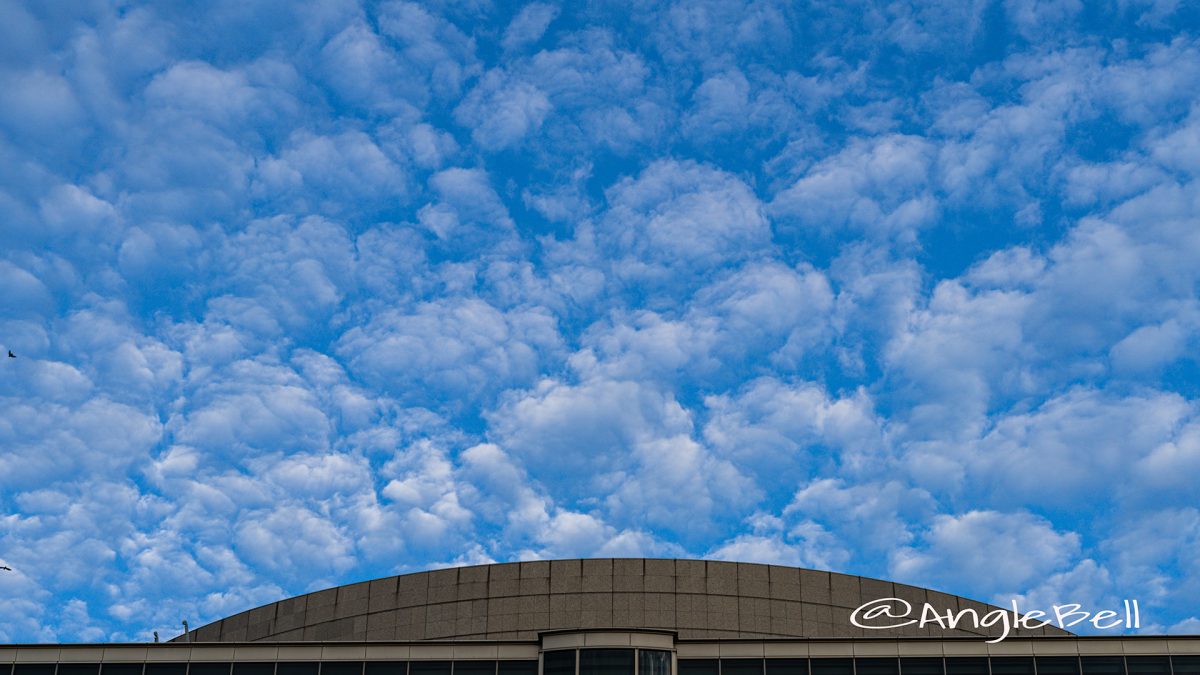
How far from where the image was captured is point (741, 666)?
55156 mm

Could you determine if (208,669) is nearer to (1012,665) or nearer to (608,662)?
(608,662)

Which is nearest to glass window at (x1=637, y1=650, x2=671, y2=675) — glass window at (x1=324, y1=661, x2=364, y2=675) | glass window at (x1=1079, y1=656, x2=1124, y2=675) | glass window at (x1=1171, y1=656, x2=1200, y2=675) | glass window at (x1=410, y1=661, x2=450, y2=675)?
glass window at (x1=410, y1=661, x2=450, y2=675)

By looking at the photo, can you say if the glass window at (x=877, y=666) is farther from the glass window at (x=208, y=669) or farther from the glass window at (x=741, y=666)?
the glass window at (x=208, y=669)

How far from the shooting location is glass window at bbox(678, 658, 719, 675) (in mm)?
55062

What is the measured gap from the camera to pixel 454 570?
68.4 meters

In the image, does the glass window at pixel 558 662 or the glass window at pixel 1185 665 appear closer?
the glass window at pixel 558 662

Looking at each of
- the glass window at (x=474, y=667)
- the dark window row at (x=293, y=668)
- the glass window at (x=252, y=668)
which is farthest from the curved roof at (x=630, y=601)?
the glass window at (x=252, y=668)

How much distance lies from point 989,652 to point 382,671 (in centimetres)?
2481

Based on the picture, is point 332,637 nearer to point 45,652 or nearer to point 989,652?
point 45,652

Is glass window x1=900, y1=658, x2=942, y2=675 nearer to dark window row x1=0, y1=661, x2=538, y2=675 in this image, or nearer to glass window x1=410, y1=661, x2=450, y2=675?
dark window row x1=0, y1=661, x2=538, y2=675

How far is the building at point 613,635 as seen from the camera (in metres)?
54.4

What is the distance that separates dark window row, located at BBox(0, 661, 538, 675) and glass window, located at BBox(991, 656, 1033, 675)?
18.6 meters

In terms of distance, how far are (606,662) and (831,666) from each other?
9187 mm

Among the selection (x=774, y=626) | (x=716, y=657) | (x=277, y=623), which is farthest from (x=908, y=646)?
(x=277, y=623)
